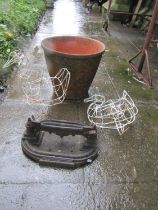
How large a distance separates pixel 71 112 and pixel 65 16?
7.80 m

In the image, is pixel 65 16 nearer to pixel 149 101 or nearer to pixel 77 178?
pixel 149 101

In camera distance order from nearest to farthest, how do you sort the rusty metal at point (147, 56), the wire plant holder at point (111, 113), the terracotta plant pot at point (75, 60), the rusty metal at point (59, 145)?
the rusty metal at point (59, 145) < the wire plant holder at point (111, 113) < the terracotta plant pot at point (75, 60) < the rusty metal at point (147, 56)

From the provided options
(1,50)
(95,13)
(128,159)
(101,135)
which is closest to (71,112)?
(101,135)

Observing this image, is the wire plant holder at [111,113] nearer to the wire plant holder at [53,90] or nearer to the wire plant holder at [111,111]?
the wire plant holder at [111,111]

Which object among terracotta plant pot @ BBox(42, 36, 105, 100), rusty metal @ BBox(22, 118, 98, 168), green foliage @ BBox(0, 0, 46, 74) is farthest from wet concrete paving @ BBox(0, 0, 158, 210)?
green foliage @ BBox(0, 0, 46, 74)

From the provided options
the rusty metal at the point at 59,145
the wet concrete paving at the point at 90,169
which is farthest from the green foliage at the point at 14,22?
the rusty metal at the point at 59,145

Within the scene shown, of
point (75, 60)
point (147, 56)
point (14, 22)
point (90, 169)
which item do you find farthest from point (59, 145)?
point (14, 22)

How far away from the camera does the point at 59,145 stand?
3420mm

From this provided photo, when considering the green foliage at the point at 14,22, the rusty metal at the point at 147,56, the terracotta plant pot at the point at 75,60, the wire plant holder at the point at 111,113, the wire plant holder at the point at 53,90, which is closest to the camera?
the wire plant holder at the point at 111,113

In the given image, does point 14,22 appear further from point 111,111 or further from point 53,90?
point 111,111

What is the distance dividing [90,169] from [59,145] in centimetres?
48

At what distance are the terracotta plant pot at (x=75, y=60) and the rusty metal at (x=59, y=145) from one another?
1014mm

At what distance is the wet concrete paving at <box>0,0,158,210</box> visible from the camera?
276 cm

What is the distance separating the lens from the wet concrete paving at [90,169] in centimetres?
276
